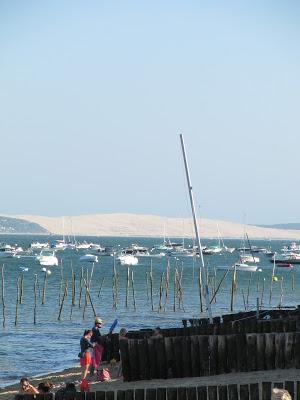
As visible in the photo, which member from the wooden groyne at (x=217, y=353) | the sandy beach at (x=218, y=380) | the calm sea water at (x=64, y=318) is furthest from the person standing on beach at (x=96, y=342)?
the calm sea water at (x=64, y=318)

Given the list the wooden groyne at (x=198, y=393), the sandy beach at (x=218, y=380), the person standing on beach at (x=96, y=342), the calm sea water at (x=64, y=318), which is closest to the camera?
the wooden groyne at (x=198, y=393)

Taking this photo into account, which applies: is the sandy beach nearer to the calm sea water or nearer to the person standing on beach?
the person standing on beach

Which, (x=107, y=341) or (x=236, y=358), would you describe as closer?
(x=236, y=358)

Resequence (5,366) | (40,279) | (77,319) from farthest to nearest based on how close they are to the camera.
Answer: (40,279)
(77,319)
(5,366)

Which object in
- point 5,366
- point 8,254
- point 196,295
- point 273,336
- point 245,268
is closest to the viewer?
point 273,336

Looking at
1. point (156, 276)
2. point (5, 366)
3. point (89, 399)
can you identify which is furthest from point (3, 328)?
point (156, 276)

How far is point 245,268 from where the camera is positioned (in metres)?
143

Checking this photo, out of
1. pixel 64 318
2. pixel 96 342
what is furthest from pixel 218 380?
pixel 64 318

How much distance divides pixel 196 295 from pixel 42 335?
36308 millimetres

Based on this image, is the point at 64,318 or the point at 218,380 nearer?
the point at 218,380

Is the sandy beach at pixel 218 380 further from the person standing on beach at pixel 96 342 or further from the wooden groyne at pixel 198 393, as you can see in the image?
the wooden groyne at pixel 198 393

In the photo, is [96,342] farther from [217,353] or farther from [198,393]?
[198,393]

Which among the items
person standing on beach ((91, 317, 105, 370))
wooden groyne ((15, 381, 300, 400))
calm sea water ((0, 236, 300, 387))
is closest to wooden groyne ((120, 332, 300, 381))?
person standing on beach ((91, 317, 105, 370))

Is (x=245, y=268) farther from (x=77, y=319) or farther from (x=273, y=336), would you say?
(x=273, y=336)
